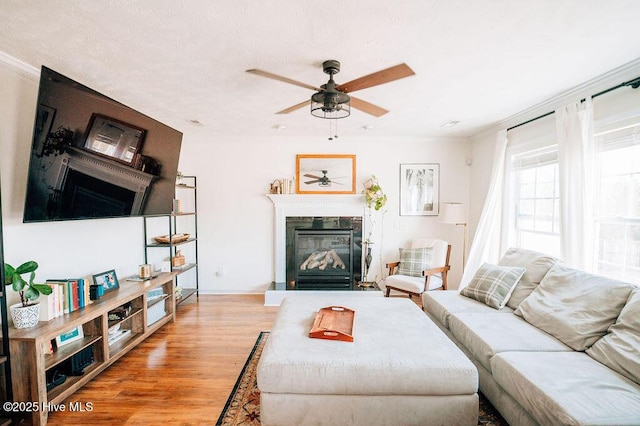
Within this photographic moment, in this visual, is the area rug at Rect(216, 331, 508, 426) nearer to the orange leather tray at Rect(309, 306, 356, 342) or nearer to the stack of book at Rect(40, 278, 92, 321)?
the orange leather tray at Rect(309, 306, 356, 342)

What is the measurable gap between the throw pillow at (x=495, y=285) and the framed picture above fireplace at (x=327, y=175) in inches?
87.0

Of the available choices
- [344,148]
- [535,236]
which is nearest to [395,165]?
[344,148]

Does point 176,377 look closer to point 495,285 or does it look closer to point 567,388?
point 567,388

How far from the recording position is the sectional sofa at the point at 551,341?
136cm

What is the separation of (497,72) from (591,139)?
107 cm

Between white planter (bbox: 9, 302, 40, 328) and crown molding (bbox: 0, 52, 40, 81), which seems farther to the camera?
crown molding (bbox: 0, 52, 40, 81)

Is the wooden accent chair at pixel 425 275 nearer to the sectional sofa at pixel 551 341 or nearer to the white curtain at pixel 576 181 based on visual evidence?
the sectional sofa at pixel 551 341

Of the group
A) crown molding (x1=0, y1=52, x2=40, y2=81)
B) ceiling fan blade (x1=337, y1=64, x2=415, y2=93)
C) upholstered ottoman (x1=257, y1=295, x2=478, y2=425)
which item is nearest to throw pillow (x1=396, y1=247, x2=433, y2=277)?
upholstered ottoman (x1=257, y1=295, x2=478, y2=425)

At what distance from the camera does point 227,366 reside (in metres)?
2.44

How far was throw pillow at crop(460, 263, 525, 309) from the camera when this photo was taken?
2.54m

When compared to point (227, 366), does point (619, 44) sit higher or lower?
higher

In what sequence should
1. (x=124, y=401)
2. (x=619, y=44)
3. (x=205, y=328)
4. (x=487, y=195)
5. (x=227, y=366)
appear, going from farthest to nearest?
1. (x=487, y=195)
2. (x=205, y=328)
3. (x=227, y=366)
4. (x=124, y=401)
5. (x=619, y=44)

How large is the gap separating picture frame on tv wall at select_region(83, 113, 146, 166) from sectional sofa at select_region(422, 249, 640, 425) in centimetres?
320

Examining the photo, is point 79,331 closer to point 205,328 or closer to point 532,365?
point 205,328
